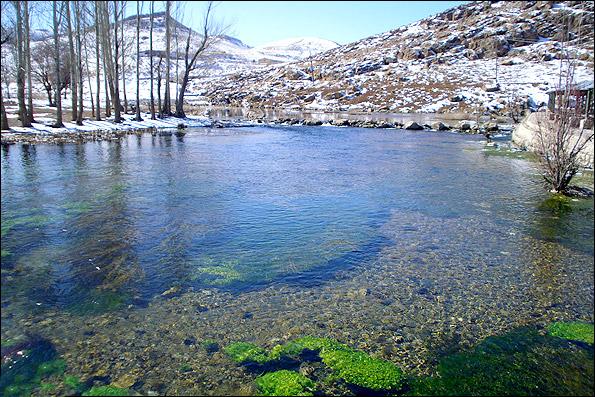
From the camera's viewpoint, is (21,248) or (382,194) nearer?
(21,248)

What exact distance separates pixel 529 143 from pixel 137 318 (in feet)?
76.7

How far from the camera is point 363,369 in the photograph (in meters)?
4.63

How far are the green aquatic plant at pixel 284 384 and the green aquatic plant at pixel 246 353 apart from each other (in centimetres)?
32

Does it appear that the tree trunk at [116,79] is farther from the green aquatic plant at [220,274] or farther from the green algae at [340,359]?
the green algae at [340,359]

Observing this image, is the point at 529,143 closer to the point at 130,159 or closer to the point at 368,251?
the point at 368,251

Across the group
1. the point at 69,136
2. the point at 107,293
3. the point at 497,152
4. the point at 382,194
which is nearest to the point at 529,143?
the point at 497,152

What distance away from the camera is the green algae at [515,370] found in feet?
14.1

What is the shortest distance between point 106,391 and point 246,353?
1.53m

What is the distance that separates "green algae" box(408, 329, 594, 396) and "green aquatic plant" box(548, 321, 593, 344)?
0.55ft

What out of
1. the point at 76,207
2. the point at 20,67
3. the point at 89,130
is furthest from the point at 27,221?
the point at 89,130

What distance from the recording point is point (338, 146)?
A: 26.0m

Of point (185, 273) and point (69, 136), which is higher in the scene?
point (69, 136)

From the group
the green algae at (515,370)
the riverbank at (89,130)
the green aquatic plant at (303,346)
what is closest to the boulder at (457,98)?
the riverbank at (89,130)

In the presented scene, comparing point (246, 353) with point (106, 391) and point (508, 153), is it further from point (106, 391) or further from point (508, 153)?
point (508, 153)
